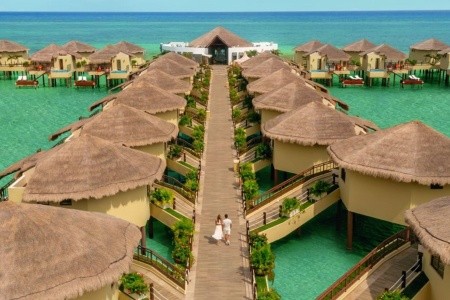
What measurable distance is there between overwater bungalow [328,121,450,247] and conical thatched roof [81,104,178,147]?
9.21 meters

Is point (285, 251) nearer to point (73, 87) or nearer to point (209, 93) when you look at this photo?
point (209, 93)

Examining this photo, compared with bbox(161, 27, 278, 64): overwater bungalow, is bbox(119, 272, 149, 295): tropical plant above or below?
below

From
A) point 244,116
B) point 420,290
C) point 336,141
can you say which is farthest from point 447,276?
point 244,116

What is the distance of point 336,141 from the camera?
85.3 feet

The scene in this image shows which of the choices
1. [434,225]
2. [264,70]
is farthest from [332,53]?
[434,225]

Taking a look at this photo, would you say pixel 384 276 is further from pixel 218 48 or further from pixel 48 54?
pixel 48 54

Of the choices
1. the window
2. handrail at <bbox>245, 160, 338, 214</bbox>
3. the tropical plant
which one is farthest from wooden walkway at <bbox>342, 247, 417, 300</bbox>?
the tropical plant

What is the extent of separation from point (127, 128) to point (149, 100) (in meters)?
7.01

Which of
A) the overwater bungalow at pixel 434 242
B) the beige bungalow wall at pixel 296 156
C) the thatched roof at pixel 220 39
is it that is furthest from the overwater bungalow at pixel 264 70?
the overwater bungalow at pixel 434 242

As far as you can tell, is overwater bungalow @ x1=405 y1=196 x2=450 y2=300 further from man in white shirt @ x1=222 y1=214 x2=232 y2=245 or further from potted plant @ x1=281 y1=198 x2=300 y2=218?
man in white shirt @ x1=222 y1=214 x2=232 y2=245

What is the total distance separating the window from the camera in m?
16.3

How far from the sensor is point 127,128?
87.5ft

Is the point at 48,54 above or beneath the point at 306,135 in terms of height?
above

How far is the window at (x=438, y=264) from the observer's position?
53.6ft
